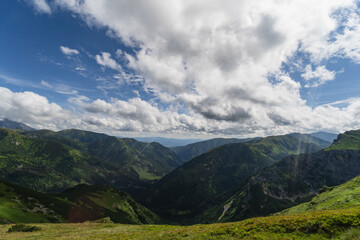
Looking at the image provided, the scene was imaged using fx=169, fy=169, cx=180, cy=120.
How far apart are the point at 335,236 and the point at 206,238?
16758 mm

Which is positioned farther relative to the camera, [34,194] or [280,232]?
[34,194]

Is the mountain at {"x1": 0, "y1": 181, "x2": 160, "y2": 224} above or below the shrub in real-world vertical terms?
below

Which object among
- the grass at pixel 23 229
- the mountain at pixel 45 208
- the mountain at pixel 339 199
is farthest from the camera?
the mountain at pixel 45 208

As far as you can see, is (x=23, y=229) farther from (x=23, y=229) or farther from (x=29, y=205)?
(x=29, y=205)

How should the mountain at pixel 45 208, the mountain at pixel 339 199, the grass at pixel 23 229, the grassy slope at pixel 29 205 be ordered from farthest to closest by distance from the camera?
the grassy slope at pixel 29 205 → the mountain at pixel 45 208 → the mountain at pixel 339 199 → the grass at pixel 23 229

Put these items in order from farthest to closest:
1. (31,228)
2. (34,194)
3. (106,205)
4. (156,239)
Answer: (106,205) → (34,194) → (31,228) → (156,239)

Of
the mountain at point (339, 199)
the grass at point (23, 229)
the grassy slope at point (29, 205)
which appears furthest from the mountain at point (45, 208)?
the mountain at point (339, 199)

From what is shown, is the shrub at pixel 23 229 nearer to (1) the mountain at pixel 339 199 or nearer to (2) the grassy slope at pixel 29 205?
(2) the grassy slope at pixel 29 205

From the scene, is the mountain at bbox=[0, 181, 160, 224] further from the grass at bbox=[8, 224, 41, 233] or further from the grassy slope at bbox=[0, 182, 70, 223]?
the grass at bbox=[8, 224, 41, 233]

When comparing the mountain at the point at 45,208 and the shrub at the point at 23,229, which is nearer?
the shrub at the point at 23,229

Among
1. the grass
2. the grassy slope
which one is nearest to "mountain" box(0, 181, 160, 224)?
the grassy slope

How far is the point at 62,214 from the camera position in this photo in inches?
5295

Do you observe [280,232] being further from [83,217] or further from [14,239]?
[83,217]

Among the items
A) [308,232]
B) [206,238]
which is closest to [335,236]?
[308,232]
